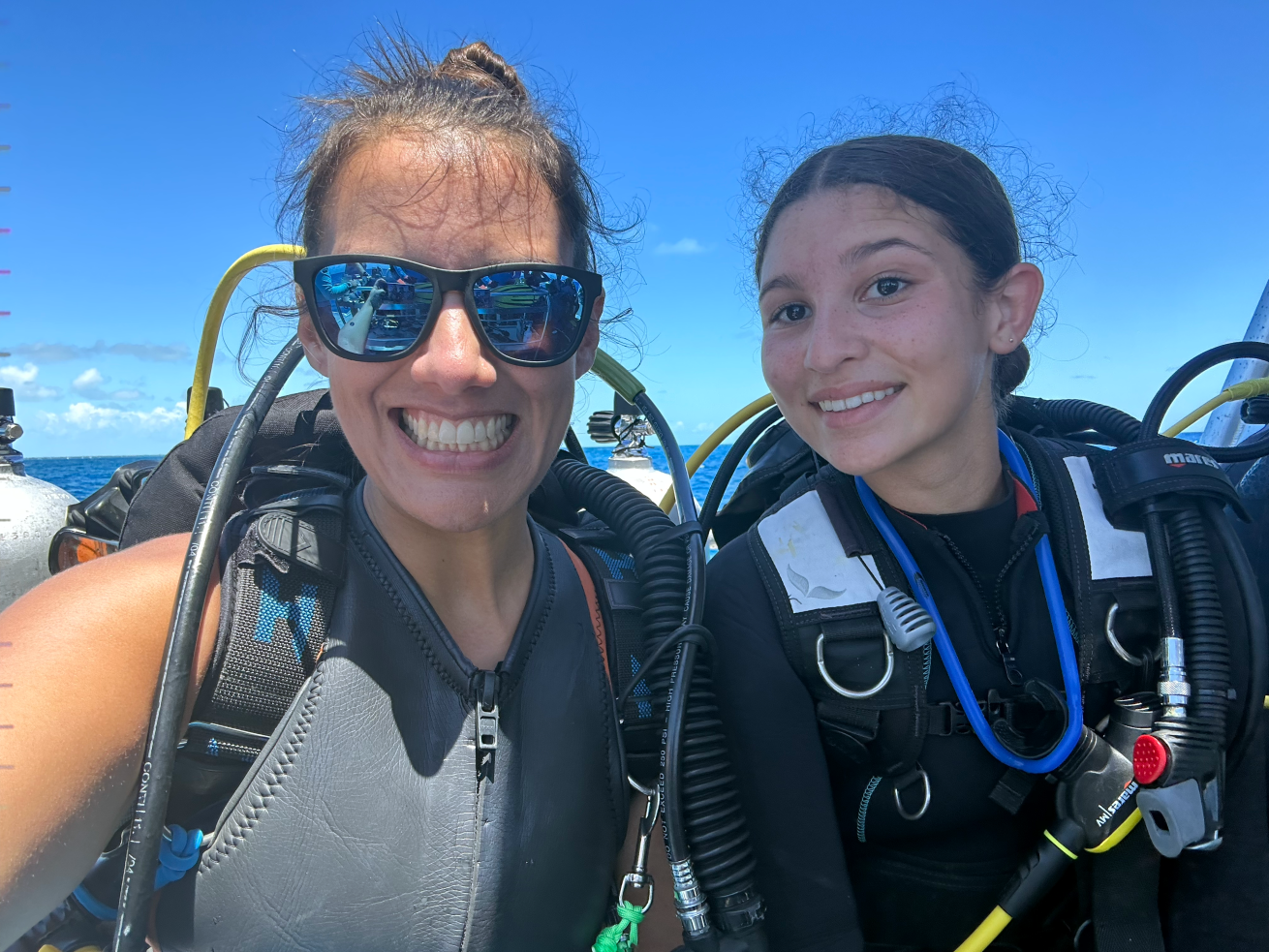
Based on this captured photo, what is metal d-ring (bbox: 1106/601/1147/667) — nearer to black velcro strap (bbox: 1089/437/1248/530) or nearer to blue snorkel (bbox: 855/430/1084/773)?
blue snorkel (bbox: 855/430/1084/773)

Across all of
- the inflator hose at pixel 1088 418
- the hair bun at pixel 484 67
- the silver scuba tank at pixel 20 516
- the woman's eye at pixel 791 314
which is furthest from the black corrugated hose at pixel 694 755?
→ the silver scuba tank at pixel 20 516

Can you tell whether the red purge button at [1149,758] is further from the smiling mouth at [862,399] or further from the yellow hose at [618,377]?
the yellow hose at [618,377]

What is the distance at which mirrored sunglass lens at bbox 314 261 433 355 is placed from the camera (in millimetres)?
1187

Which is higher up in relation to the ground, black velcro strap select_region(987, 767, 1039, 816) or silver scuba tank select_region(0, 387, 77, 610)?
silver scuba tank select_region(0, 387, 77, 610)

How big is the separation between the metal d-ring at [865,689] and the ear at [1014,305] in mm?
722

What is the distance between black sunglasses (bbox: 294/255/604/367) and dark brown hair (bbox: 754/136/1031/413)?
809 mm

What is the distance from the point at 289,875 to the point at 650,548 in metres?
0.80

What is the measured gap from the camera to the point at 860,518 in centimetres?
174

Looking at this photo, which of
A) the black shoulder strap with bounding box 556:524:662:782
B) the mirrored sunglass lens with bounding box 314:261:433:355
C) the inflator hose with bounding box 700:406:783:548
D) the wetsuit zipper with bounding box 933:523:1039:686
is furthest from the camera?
the inflator hose with bounding box 700:406:783:548

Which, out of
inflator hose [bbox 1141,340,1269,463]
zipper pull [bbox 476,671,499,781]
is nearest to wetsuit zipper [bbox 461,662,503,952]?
zipper pull [bbox 476,671,499,781]

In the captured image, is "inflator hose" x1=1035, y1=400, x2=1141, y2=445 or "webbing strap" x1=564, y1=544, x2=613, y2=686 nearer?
"webbing strap" x1=564, y1=544, x2=613, y2=686

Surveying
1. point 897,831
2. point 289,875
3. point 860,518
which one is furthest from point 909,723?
point 289,875

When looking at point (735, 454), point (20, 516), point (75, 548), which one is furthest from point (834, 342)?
point (20, 516)

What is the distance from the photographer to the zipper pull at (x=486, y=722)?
1242mm
